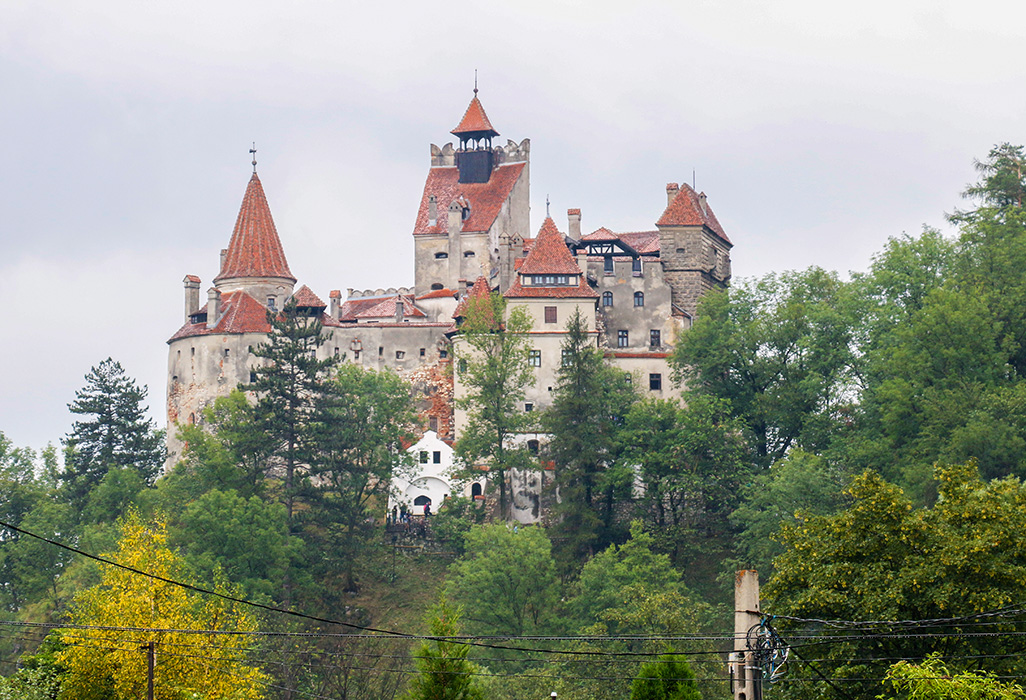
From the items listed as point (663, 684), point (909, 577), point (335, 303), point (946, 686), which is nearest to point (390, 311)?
point (335, 303)

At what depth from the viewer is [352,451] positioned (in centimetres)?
9000

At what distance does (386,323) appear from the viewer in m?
98.9

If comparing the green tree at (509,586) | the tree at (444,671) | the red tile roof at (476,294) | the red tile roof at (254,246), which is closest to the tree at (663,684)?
the tree at (444,671)

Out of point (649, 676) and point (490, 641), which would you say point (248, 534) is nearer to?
point (490, 641)

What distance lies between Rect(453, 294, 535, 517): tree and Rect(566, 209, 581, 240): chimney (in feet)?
34.4

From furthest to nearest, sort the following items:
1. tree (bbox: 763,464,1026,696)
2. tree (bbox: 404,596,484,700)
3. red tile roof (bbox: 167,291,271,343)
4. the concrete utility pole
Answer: red tile roof (bbox: 167,291,271,343) < tree (bbox: 404,596,484,700) < tree (bbox: 763,464,1026,696) < the concrete utility pole

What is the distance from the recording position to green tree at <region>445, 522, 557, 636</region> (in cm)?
7581

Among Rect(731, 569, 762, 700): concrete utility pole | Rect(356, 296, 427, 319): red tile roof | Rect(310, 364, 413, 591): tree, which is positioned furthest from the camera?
Rect(356, 296, 427, 319): red tile roof

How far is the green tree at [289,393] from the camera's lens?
88062 millimetres

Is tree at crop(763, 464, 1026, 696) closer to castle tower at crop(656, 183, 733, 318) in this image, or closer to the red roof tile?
the red roof tile

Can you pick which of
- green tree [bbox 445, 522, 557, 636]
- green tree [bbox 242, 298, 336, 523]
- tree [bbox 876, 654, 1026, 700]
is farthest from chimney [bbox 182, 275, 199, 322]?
tree [bbox 876, 654, 1026, 700]

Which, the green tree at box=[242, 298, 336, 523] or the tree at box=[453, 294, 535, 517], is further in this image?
the green tree at box=[242, 298, 336, 523]

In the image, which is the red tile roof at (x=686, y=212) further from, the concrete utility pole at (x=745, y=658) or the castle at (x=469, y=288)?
the concrete utility pole at (x=745, y=658)

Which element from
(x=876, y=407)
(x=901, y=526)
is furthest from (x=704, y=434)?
(x=901, y=526)
